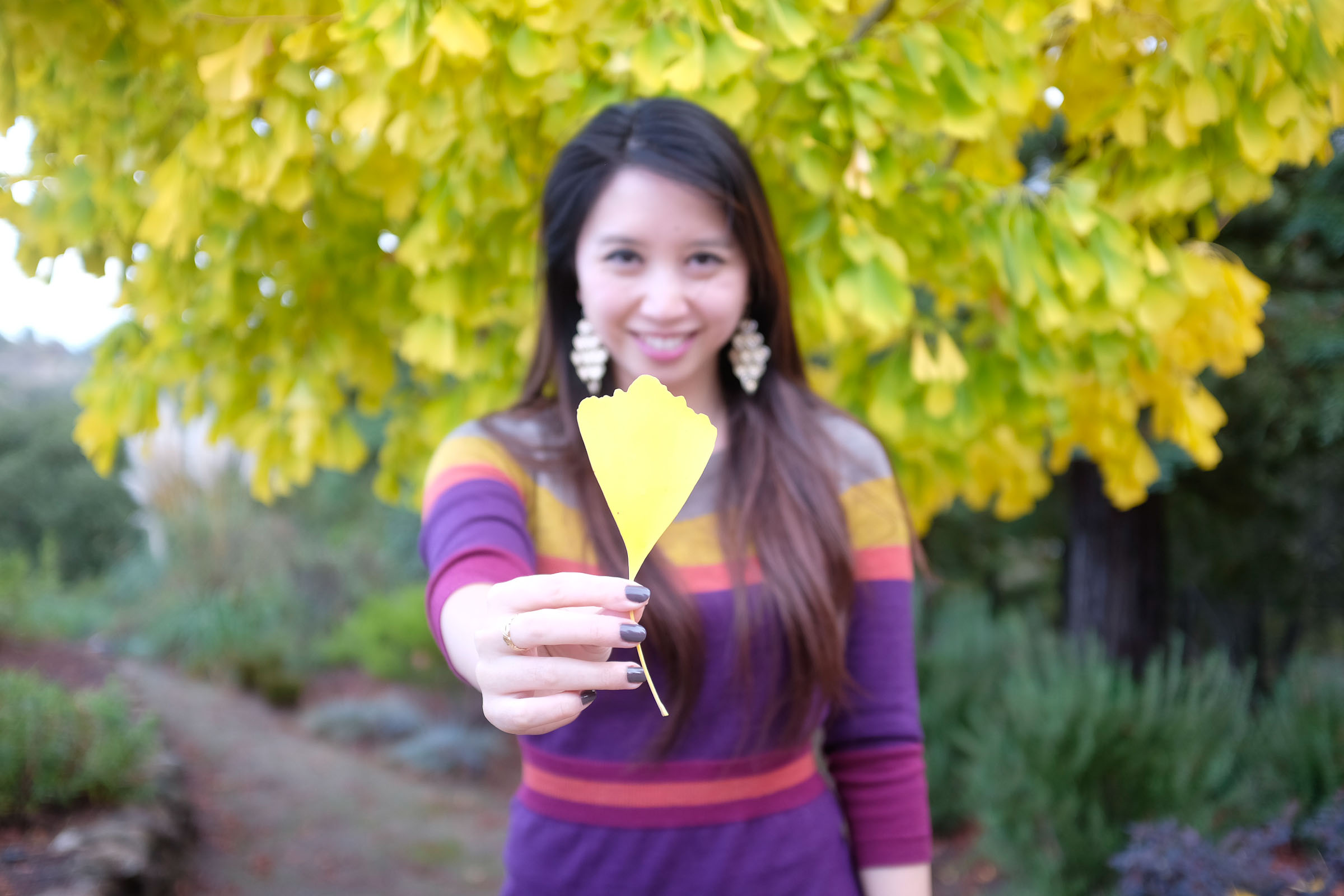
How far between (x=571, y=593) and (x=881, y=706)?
34.6 inches

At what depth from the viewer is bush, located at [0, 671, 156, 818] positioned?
3.18 metres

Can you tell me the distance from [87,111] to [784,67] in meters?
1.37

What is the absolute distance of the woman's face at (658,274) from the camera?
124 centimetres

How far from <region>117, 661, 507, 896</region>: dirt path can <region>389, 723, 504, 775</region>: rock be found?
96mm

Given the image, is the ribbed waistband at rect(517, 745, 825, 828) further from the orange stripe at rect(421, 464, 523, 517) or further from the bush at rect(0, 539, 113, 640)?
the bush at rect(0, 539, 113, 640)

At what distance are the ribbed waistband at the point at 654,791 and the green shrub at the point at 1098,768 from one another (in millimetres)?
2197

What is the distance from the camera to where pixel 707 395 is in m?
1.46

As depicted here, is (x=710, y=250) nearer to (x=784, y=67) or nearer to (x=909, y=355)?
(x=784, y=67)

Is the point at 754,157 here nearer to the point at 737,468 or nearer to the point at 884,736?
the point at 737,468

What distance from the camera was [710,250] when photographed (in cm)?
128

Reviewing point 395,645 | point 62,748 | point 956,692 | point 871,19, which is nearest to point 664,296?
point 871,19

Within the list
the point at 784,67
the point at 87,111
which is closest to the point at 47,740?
the point at 87,111

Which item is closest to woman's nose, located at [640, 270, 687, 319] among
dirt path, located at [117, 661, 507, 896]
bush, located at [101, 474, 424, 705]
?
dirt path, located at [117, 661, 507, 896]

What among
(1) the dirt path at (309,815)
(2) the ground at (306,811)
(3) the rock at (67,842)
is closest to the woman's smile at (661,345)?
(3) the rock at (67,842)
